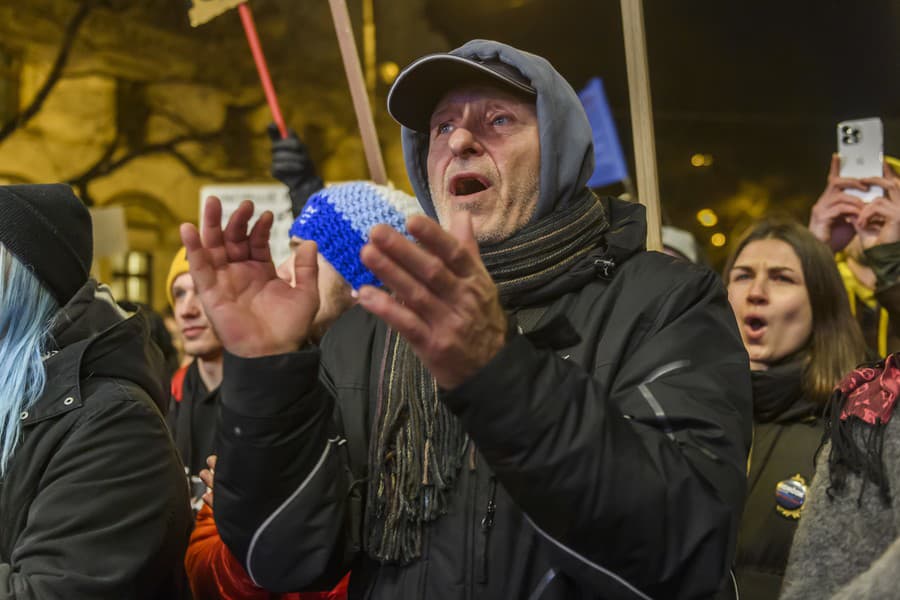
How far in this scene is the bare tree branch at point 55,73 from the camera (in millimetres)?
10047

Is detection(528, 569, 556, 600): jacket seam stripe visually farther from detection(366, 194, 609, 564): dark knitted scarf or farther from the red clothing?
the red clothing

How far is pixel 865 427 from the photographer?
203cm

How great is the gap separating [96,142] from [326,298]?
8.72 m

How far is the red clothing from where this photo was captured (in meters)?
2.12

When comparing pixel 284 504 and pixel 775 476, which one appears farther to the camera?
pixel 775 476

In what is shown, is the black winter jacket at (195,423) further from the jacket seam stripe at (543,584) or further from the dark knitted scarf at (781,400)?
the jacket seam stripe at (543,584)

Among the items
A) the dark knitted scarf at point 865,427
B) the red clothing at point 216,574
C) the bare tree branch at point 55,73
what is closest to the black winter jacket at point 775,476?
the dark knitted scarf at point 865,427

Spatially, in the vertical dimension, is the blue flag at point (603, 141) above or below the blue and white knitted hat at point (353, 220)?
above

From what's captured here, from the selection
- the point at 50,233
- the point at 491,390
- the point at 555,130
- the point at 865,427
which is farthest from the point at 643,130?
the point at 50,233

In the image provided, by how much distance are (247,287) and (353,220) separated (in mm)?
1320

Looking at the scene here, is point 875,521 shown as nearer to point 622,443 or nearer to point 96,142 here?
point 622,443

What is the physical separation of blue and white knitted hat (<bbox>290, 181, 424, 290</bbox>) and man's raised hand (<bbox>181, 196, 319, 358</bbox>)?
1.18m

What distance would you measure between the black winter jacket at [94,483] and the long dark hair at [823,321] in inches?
69.7

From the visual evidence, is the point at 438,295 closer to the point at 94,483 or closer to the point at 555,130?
the point at 555,130
